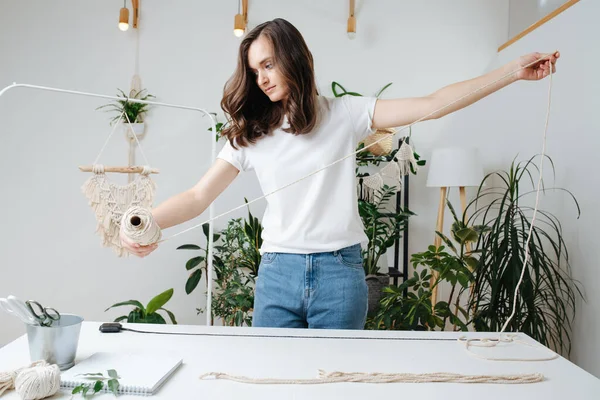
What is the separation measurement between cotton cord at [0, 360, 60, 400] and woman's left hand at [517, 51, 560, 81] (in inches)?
48.7

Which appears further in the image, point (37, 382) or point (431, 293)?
point (431, 293)

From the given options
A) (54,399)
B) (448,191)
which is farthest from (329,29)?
(54,399)

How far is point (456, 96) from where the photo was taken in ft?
4.50

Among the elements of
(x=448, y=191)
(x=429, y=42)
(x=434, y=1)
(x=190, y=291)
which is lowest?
(x=190, y=291)

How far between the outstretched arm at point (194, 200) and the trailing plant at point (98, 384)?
48cm

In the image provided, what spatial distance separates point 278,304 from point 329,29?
2358 mm

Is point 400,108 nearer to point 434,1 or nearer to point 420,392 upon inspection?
point 420,392

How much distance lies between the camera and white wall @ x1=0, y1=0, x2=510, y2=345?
3305mm

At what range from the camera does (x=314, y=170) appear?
144cm

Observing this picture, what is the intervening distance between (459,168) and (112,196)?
5.84ft

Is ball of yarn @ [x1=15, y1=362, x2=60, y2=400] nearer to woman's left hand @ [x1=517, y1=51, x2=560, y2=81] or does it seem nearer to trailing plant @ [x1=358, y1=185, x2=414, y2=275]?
woman's left hand @ [x1=517, y1=51, x2=560, y2=81]

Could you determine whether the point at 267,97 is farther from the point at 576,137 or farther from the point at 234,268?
the point at 234,268

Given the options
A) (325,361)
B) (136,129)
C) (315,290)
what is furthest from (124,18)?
(325,361)

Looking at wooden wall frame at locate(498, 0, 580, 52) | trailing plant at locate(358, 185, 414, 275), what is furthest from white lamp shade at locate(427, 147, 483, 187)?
wooden wall frame at locate(498, 0, 580, 52)
